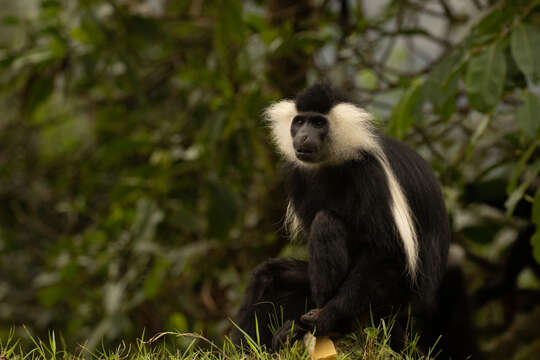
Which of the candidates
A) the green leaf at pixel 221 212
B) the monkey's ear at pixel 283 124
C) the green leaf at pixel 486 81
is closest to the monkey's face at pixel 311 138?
the monkey's ear at pixel 283 124

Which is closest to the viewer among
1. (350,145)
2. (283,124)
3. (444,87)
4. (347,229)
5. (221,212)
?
(347,229)

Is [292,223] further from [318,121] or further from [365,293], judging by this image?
[365,293]

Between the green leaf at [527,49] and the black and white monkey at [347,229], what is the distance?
611 mm

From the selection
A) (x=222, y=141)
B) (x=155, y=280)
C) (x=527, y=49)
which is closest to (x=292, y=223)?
(x=527, y=49)

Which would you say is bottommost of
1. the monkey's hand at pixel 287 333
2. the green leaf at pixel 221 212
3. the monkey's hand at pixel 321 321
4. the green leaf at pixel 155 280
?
the green leaf at pixel 155 280

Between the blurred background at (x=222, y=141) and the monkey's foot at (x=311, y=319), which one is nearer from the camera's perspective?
the monkey's foot at (x=311, y=319)

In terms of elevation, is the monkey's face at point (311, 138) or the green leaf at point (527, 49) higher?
the green leaf at point (527, 49)

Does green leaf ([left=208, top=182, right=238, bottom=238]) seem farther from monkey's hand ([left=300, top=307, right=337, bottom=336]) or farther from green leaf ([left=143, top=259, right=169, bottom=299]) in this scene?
monkey's hand ([left=300, top=307, right=337, bottom=336])

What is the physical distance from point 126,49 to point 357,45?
6.01 feet

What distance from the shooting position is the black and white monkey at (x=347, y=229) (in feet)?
8.07

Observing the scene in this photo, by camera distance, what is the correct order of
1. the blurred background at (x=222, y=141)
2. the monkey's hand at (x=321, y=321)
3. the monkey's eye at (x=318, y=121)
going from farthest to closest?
the blurred background at (x=222, y=141) < the monkey's eye at (x=318, y=121) < the monkey's hand at (x=321, y=321)

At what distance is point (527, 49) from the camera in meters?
2.76

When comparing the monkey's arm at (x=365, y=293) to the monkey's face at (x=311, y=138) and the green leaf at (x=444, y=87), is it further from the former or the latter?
the green leaf at (x=444, y=87)

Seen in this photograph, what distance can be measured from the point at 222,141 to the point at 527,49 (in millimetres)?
2505
